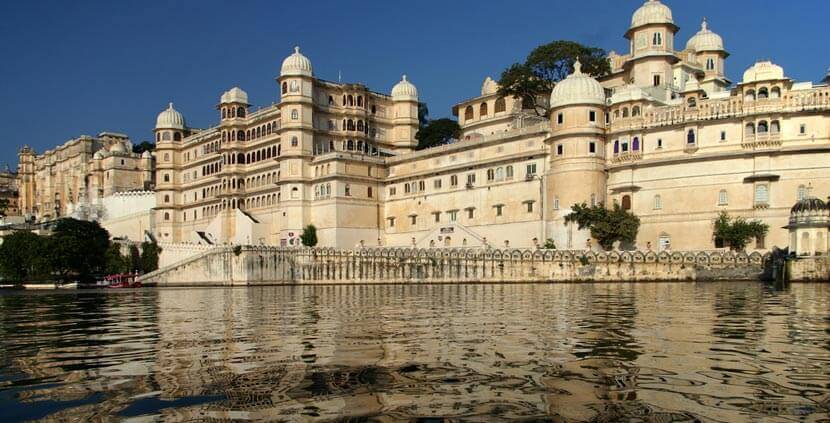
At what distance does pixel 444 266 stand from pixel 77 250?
34516mm

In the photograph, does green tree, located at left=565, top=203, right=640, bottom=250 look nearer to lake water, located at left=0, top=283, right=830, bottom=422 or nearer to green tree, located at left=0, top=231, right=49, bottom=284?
lake water, located at left=0, top=283, right=830, bottom=422

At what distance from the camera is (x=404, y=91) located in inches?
3132

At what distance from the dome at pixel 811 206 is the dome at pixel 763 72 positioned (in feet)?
34.4

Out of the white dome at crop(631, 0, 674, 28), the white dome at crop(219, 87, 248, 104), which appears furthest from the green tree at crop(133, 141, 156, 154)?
the white dome at crop(631, 0, 674, 28)

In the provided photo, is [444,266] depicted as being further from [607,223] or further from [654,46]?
[654,46]

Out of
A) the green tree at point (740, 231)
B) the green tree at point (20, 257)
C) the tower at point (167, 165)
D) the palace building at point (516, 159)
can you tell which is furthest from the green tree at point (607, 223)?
the tower at point (167, 165)

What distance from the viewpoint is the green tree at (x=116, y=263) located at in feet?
229

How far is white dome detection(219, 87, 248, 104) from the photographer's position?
80.6 meters

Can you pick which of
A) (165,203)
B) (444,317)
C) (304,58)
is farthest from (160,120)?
(444,317)

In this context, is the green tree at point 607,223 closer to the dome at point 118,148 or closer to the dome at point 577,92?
the dome at point 577,92

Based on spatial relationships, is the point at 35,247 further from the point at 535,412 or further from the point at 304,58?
the point at 535,412

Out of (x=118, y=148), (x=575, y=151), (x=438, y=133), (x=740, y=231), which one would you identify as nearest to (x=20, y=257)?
(x=438, y=133)

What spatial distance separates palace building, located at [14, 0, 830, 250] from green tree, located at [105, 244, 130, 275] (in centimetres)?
1128

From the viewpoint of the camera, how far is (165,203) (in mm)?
92688
